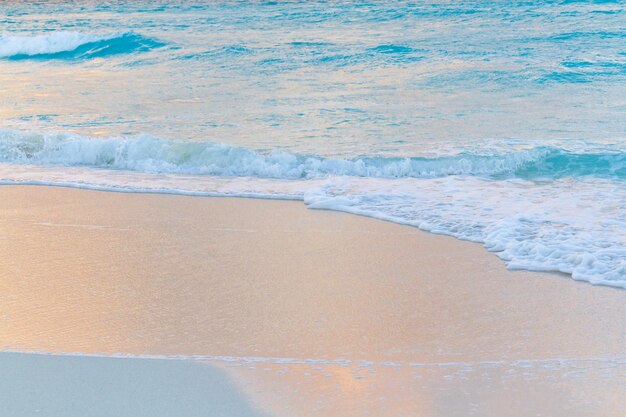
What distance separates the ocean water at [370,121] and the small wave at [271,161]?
0.02m

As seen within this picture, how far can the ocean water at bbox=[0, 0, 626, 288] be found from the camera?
6.73m

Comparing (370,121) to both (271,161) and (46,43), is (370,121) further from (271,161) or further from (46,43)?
(46,43)

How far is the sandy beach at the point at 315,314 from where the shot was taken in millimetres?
3463

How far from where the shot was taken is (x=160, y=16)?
2523 centimetres

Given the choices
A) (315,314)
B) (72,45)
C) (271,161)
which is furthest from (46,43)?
(315,314)

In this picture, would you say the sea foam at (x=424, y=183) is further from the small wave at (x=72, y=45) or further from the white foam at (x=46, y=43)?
the white foam at (x=46, y=43)

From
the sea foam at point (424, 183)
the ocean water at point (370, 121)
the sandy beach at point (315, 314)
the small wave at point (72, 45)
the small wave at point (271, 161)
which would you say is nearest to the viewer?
the sandy beach at point (315, 314)

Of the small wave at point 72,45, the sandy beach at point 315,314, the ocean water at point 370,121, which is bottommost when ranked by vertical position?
the small wave at point 72,45

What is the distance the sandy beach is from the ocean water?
1.88 ft

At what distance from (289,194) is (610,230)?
287 cm

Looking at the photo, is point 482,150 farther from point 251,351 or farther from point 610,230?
point 251,351

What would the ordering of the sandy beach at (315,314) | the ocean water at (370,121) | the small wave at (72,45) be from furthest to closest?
1. the small wave at (72,45)
2. the ocean water at (370,121)
3. the sandy beach at (315,314)

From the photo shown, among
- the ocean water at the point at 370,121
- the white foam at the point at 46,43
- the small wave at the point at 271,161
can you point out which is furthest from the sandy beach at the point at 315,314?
the white foam at the point at 46,43

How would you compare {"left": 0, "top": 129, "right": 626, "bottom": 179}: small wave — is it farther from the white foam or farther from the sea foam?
the white foam
